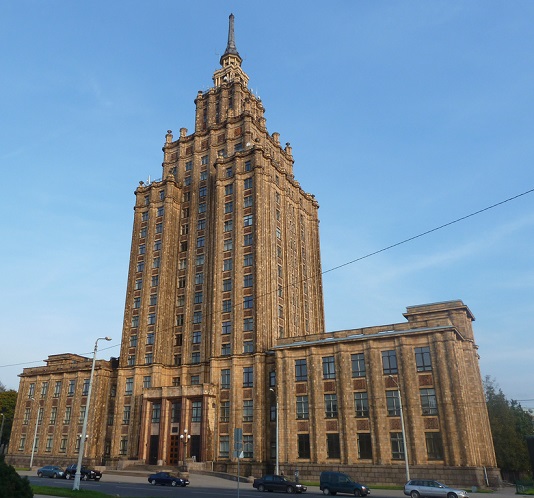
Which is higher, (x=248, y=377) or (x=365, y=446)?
(x=248, y=377)

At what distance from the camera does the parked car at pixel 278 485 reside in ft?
137

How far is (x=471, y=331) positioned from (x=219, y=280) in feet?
123

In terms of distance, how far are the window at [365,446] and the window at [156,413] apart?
3001 centimetres

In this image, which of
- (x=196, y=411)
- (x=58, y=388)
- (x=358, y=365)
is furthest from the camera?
(x=58, y=388)

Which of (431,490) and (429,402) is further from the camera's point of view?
(429,402)

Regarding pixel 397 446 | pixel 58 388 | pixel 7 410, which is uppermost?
pixel 58 388

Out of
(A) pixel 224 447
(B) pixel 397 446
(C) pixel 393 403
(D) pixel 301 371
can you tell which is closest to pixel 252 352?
(D) pixel 301 371

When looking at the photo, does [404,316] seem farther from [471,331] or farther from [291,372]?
[291,372]

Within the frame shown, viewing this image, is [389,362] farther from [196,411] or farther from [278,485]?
[196,411]

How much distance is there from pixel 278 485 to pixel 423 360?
22.8 metres

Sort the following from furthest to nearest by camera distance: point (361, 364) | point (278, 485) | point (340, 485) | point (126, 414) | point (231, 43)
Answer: point (231, 43) < point (126, 414) < point (361, 364) < point (278, 485) < point (340, 485)

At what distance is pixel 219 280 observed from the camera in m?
74.6

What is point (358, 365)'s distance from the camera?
193ft

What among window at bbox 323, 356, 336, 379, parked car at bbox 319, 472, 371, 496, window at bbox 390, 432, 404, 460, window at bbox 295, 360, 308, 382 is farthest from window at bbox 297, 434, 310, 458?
parked car at bbox 319, 472, 371, 496
